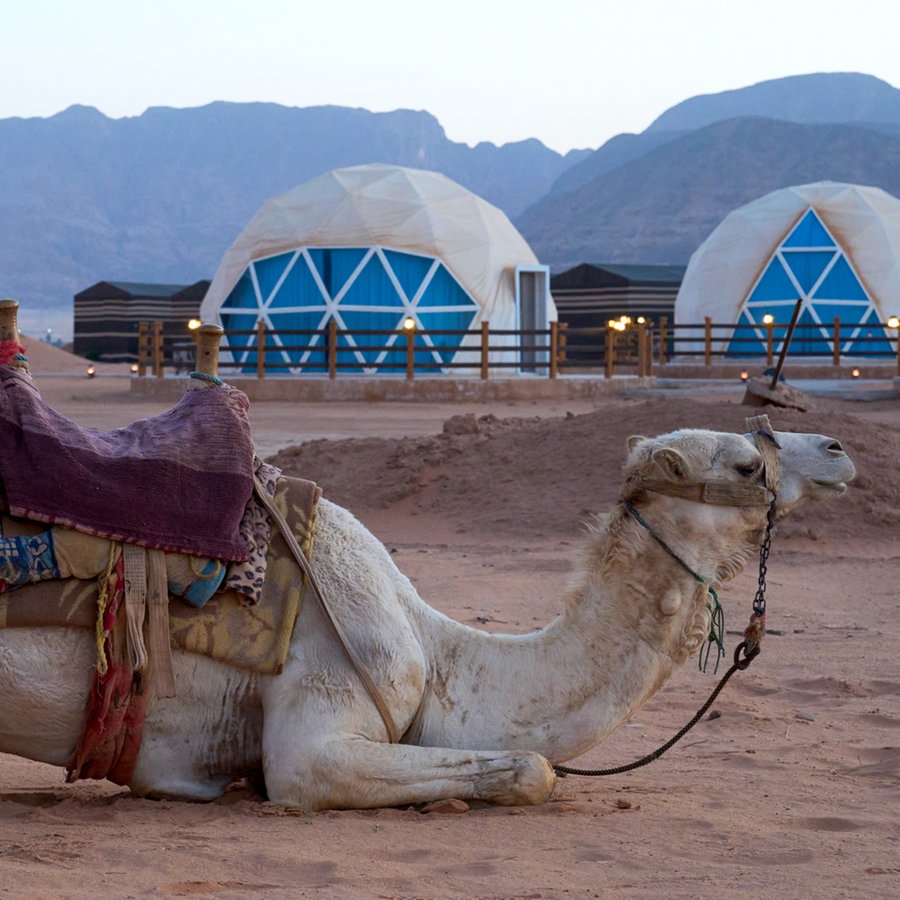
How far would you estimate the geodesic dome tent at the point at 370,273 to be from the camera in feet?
103

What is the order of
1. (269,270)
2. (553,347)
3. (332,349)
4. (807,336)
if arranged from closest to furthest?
(553,347), (332,349), (269,270), (807,336)

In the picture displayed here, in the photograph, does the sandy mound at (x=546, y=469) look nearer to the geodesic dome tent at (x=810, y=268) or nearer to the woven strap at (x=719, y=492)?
the woven strap at (x=719, y=492)

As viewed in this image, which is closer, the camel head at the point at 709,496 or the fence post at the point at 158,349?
the camel head at the point at 709,496

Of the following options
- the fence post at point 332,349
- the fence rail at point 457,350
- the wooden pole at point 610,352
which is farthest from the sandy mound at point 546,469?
the wooden pole at point 610,352

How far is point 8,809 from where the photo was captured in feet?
12.8

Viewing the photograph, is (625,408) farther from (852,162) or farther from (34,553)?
(852,162)

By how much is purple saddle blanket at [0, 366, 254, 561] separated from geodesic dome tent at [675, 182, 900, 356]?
1334 inches

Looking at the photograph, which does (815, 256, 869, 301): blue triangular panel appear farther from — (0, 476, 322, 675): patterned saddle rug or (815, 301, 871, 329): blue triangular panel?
(0, 476, 322, 675): patterned saddle rug

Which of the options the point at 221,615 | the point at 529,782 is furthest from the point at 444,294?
the point at 529,782

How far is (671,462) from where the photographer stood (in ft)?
12.9

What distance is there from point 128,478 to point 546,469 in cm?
903

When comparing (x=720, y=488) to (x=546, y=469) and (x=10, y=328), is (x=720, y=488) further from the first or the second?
(x=546, y=469)

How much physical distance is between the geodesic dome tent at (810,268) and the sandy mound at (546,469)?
24.3 meters

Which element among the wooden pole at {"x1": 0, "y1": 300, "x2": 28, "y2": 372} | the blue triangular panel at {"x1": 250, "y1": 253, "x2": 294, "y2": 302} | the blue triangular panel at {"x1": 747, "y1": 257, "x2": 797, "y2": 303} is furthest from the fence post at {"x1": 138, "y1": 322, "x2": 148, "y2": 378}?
the wooden pole at {"x1": 0, "y1": 300, "x2": 28, "y2": 372}
